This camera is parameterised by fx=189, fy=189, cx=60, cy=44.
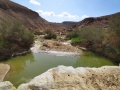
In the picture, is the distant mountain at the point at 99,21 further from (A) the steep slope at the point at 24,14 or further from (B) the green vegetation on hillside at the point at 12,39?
(B) the green vegetation on hillside at the point at 12,39

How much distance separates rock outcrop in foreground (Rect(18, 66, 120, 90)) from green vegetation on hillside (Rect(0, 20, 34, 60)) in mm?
17959

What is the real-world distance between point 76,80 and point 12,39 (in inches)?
905

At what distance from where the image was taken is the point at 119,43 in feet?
92.6

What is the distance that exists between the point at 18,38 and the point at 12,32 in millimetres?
1802

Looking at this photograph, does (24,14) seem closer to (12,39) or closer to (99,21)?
(99,21)

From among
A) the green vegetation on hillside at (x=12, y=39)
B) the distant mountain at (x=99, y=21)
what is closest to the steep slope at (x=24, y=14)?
the distant mountain at (x=99, y=21)

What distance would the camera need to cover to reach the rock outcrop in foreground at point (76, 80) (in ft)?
31.4

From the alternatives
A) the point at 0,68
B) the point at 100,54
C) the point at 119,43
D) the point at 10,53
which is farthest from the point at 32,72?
the point at 100,54

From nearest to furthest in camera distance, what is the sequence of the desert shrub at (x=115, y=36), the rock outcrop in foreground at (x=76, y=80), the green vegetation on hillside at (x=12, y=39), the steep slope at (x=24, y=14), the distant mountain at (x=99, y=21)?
the rock outcrop in foreground at (x=76, y=80) < the desert shrub at (x=115, y=36) < the green vegetation on hillside at (x=12, y=39) < the distant mountain at (x=99, y=21) < the steep slope at (x=24, y=14)

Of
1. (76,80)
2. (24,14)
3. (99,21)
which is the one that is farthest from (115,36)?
(24,14)

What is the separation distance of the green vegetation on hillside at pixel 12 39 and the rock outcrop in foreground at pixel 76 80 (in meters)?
18.0

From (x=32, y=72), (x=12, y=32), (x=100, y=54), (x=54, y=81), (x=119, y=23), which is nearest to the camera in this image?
(x=54, y=81)

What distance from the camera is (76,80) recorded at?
1033 cm

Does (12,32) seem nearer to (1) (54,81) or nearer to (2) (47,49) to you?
(2) (47,49)
